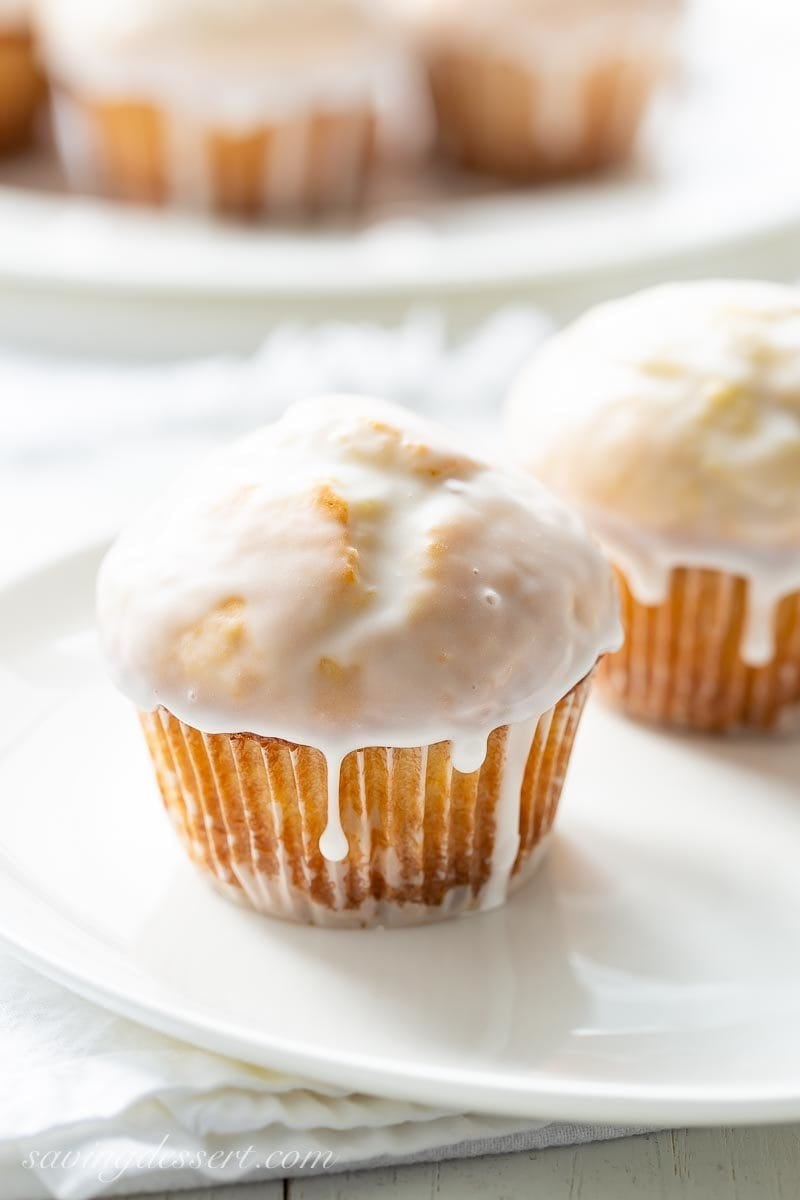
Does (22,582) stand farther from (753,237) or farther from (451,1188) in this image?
(753,237)

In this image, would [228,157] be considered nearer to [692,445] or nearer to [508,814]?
[692,445]

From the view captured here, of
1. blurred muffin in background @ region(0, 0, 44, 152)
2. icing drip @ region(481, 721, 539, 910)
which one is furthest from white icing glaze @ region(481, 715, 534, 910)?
blurred muffin in background @ region(0, 0, 44, 152)

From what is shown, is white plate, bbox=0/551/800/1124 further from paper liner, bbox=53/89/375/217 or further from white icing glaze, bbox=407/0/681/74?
white icing glaze, bbox=407/0/681/74

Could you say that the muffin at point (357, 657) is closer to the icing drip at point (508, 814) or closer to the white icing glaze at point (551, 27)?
the icing drip at point (508, 814)

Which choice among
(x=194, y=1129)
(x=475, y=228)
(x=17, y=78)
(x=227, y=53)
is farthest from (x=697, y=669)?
(x=17, y=78)

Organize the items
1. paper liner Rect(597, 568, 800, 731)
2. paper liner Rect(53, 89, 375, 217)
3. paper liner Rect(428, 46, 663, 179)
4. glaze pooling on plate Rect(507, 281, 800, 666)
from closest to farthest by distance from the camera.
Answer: glaze pooling on plate Rect(507, 281, 800, 666)
paper liner Rect(597, 568, 800, 731)
paper liner Rect(53, 89, 375, 217)
paper liner Rect(428, 46, 663, 179)

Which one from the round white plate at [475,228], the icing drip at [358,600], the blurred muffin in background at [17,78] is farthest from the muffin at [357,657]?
the blurred muffin in background at [17,78]

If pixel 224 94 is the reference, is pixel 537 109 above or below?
below

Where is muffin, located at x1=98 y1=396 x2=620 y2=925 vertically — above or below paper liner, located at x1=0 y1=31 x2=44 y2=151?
above
